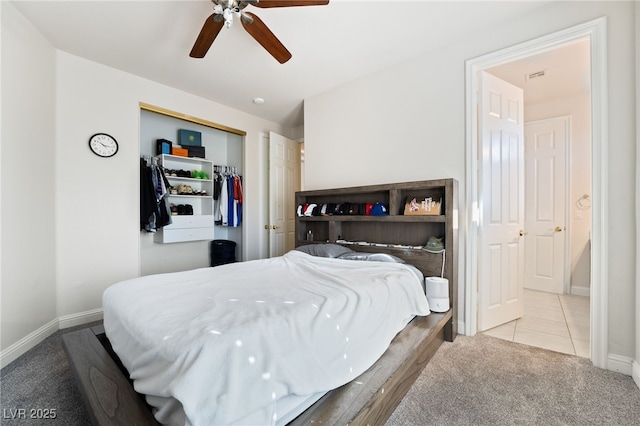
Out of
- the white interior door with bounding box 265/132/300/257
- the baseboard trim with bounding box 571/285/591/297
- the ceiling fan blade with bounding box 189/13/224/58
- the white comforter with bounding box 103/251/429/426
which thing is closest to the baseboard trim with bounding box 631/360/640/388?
the white comforter with bounding box 103/251/429/426

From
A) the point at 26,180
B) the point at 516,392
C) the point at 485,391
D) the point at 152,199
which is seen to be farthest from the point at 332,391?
the point at 152,199

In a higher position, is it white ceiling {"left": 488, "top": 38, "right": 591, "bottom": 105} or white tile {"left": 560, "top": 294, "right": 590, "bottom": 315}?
white ceiling {"left": 488, "top": 38, "right": 591, "bottom": 105}

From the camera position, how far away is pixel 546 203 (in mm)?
3811

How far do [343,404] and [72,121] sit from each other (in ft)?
11.5

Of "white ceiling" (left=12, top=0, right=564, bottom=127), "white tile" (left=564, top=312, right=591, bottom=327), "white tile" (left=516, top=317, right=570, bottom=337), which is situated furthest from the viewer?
"white tile" (left=564, top=312, right=591, bottom=327)

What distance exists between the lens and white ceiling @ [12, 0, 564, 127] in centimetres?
212

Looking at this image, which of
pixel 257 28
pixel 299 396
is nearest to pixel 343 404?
pixel 299 396

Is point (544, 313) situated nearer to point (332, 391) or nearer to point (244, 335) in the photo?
point (332, 391)

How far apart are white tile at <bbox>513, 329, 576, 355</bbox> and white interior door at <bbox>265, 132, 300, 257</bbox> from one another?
312 centimetres

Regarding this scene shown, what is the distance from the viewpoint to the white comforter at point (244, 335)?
87 cm

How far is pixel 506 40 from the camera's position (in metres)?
2.31

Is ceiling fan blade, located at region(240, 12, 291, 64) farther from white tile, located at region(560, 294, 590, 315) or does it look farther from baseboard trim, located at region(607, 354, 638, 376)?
white tile, located at region(560, 294, 590, 315)

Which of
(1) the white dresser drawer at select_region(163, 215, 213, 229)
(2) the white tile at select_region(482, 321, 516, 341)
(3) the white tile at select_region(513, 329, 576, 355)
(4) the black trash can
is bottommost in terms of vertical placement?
(2) the white tile at select_region(482, 321, 516, 341)

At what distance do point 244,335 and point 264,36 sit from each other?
210 cm
